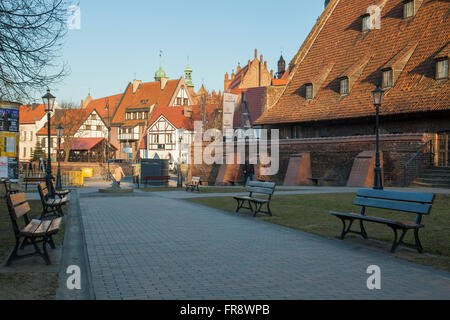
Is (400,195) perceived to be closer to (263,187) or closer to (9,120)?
(263,187)

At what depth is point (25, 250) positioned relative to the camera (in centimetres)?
783

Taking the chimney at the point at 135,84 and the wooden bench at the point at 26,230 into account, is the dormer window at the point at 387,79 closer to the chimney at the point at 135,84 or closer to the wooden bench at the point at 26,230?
the wooden bench at the point at 26,230

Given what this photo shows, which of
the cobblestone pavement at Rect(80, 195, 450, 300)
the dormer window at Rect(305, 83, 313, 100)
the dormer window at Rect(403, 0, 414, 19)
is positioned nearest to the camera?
the cobblestone pavement at Rect(80, 195, 450, 300)

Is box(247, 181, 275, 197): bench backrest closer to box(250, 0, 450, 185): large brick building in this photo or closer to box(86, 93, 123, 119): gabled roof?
box(250, 0, 450, 185): large brick building

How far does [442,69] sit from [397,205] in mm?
18914

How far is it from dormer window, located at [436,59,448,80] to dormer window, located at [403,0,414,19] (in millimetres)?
6287

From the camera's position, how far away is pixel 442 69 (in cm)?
2395

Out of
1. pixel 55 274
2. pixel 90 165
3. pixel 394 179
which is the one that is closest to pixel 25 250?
pixel 55 274

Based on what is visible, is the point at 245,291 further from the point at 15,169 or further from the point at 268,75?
the point at 268,75

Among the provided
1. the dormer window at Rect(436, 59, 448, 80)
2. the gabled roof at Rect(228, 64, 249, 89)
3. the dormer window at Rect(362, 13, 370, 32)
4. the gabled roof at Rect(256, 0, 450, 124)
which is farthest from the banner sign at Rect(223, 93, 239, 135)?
the dormer window at Rect(436, 59, 448, 80)

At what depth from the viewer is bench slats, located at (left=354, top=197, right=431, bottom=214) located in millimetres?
7531

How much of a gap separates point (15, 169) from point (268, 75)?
2953 inches

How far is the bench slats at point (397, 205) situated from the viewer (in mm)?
7531

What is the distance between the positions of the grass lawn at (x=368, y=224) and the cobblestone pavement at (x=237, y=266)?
0.47 m
